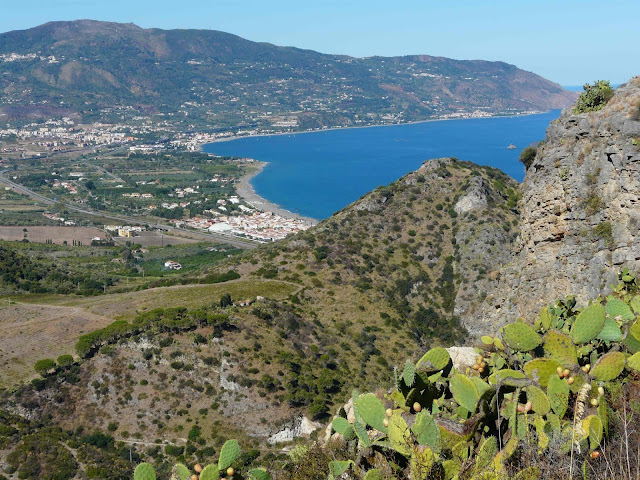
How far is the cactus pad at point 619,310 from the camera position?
6.68 m

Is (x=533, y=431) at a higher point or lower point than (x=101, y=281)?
higher

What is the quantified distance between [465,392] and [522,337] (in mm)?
1263

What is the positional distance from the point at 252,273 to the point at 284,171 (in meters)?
109

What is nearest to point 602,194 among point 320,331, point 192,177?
point 320,331

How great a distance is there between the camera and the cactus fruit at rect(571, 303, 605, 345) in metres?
6.04

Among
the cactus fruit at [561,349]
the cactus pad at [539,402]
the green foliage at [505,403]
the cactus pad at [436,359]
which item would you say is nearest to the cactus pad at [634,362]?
the green foliage at [505,403]

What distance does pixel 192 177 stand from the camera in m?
134

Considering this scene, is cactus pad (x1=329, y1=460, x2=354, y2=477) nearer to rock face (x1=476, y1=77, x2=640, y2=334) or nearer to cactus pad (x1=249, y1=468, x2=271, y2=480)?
cactus pad (x1=249, y1=468, x2=271, y2=480)

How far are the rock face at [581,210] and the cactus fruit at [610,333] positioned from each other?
18.3ft

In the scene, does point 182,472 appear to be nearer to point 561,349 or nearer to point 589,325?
point 561,349

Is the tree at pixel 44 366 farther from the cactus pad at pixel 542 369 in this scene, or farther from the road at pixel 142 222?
the road at pixel 142 222

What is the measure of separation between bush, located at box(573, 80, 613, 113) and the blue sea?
3243 inches

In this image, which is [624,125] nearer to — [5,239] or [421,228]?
[421,228]

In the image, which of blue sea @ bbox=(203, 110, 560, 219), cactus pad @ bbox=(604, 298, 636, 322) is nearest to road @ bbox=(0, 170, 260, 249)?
blue sea @ bbox=(203, 110, 560, 219)
